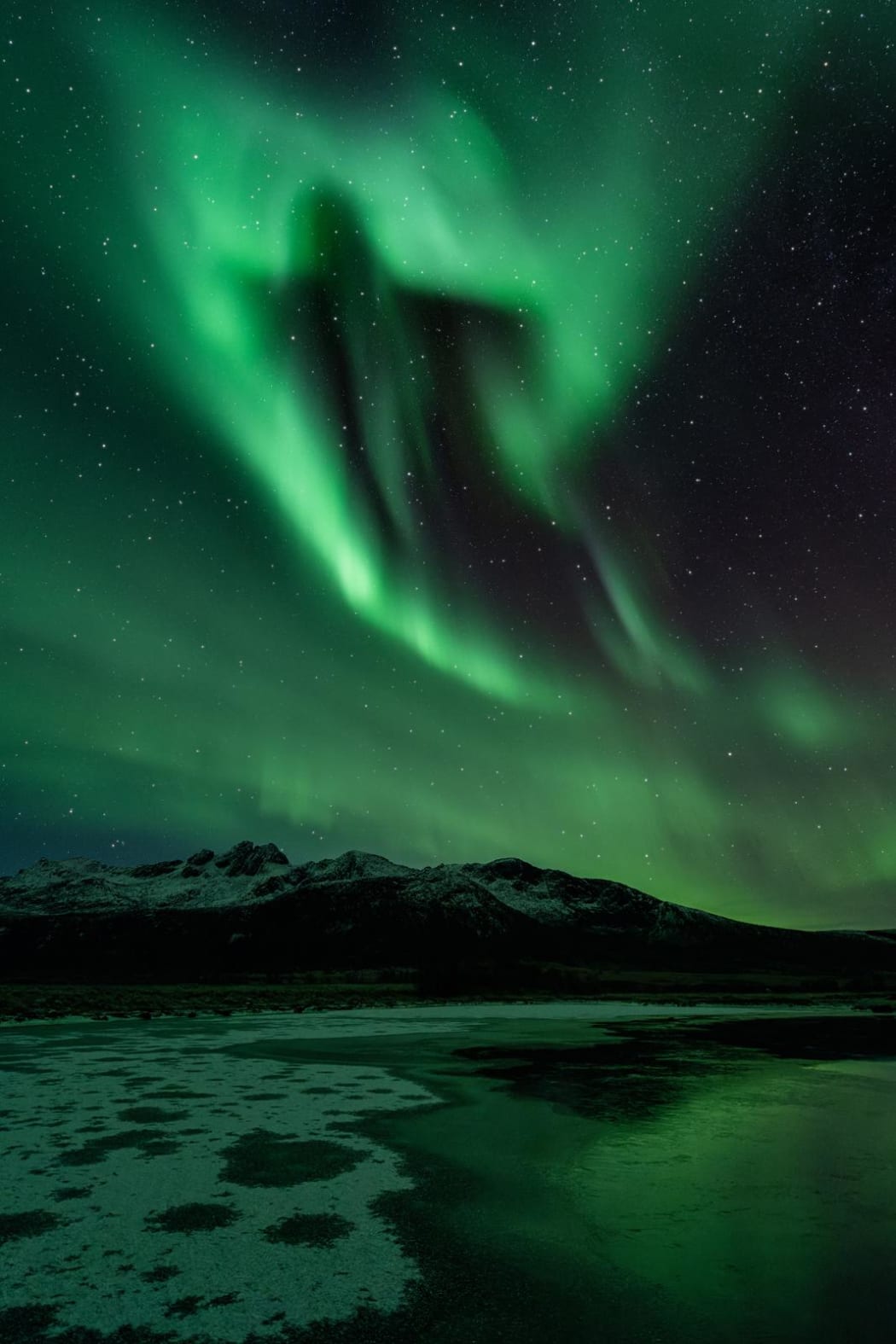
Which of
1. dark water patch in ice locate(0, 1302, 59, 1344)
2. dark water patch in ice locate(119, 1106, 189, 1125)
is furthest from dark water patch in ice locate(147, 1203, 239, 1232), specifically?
dark water patch in ice locate(119, 1106, 189, 1125)

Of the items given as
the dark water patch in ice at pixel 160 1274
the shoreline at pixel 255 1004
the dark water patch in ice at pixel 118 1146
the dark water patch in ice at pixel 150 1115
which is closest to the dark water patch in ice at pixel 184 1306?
the dark water patch in ice at pixel 160 1274

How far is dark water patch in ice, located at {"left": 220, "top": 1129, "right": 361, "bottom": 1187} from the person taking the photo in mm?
9562

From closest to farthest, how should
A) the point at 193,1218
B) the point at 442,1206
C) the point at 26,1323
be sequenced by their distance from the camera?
the point at 26,1323 < the point at 193,1218 < the point at 442,1206

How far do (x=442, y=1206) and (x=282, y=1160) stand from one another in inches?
113

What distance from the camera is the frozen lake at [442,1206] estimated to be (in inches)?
232

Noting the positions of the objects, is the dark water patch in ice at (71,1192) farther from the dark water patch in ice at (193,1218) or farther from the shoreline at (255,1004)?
the shoreline at (255,1004)

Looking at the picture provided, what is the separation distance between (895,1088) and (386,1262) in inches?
621

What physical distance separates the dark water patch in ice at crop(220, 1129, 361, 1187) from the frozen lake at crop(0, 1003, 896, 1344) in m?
0.05

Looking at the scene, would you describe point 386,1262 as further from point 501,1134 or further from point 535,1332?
point 501,1134

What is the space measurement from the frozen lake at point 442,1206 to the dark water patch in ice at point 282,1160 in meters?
0.05

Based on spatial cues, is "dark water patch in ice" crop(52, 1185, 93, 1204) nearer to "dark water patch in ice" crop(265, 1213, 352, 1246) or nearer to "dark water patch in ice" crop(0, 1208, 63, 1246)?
"dark water patch in ice" crop(0, 1208, 63, 1246)

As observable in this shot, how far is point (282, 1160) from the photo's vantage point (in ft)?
34.3

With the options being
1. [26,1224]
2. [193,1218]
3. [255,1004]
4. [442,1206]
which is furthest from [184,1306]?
[255,1004]

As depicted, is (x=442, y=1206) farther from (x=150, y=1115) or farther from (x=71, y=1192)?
(x=150, y=1115)
